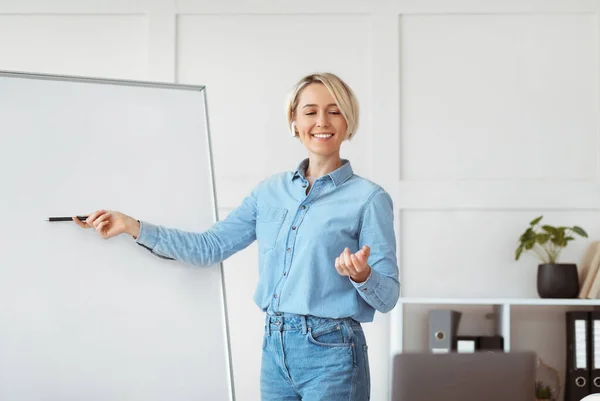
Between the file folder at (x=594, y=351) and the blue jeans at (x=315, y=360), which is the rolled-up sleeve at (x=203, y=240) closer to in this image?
the blue jeans at (x=315, y=360)

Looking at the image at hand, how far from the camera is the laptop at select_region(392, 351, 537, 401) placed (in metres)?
1.26

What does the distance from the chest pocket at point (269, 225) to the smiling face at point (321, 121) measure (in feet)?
0.57

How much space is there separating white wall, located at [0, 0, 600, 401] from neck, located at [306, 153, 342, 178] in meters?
1.72

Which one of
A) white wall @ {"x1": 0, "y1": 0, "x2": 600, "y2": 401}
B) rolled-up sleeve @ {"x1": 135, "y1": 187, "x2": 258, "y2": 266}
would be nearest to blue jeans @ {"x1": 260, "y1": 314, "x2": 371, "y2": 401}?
rolled-up sleeve @ {"x1": 135, "y1": 187, "x2": 258, "y2": 266}

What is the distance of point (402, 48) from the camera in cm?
389

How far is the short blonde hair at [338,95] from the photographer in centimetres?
204

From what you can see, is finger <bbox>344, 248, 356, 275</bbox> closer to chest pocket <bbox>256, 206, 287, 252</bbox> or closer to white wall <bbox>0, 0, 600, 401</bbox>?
chest pocket <bbox>256, 206, 287, 252</bbox>

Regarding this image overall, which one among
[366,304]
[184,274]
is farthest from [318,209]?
[184,274]

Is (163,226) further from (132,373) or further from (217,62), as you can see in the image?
(217,62)

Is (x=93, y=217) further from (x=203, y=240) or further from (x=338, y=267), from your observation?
(x=338, y=267)

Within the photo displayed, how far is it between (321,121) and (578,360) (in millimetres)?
2052

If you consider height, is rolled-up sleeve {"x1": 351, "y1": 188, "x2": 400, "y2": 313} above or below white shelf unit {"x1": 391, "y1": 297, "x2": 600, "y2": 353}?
above

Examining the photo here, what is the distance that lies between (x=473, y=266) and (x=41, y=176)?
2.16 metres

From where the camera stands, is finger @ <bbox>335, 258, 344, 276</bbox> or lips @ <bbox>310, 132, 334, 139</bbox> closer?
finger @ <bbox>335, 258, 344, 276</bbox>
